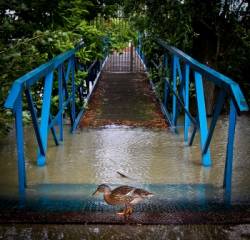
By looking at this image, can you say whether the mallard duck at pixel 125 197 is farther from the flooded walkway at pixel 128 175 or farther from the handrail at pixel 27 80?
the handrail at pixel 27 80

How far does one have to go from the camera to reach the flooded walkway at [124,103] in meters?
7.23

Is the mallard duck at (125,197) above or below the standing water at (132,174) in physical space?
above

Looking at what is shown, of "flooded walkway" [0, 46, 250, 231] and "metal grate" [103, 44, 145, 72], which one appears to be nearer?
"flooded walkway" [0, 46, 250, 231]

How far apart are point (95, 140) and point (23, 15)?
1.71 m

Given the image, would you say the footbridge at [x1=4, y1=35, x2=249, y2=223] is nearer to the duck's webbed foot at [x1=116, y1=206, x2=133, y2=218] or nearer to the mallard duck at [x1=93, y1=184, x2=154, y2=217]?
the mallard duck at [x1=93, y1=184, x2=154, y2=217]

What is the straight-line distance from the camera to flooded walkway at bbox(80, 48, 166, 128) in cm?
723

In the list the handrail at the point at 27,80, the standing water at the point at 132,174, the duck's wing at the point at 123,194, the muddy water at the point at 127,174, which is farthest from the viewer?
the standing water at the point at 132,174

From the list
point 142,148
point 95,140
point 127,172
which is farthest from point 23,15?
point 127,172

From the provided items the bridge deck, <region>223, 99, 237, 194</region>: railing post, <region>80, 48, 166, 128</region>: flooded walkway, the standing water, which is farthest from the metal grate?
<region>223, 99, 237, 194</region>: railing post

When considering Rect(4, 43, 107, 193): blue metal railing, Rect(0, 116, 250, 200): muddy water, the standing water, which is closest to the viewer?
the standing water

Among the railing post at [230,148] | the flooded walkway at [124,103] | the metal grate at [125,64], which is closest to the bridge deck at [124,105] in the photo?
the flooded walkway at [124,103]

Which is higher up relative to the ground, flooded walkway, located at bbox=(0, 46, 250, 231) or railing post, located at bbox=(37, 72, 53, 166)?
railing post, located at bbox=(37, 72, 53, 166)

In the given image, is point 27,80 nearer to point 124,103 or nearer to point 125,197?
point 125,197

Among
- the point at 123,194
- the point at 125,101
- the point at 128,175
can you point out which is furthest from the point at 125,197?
the point at 125,101
